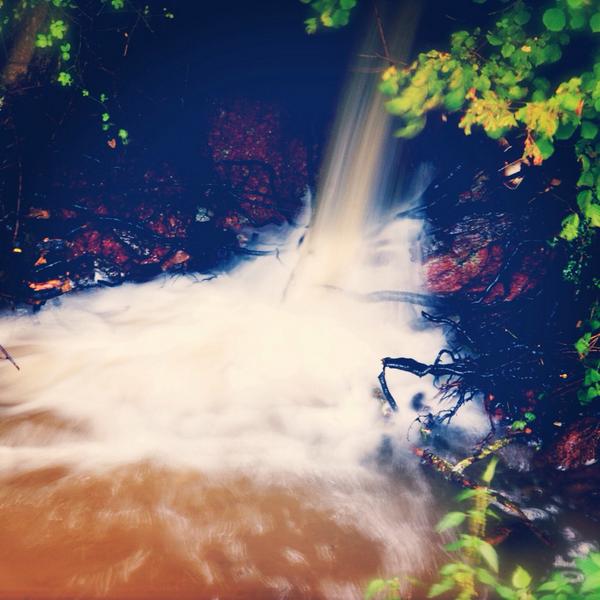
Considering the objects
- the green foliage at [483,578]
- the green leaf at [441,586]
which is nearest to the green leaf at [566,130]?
the green foliage at [483,578]

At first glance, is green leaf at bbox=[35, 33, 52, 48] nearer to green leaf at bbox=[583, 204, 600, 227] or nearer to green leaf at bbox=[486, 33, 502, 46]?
green leaf at bbox=[486, 33, 502, 46]

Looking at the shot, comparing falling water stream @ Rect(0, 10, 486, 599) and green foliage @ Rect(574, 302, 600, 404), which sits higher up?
green foliage @ Rect(574, 302, 600, 404)

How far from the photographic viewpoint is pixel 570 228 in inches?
136

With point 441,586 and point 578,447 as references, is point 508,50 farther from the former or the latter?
point 578,447

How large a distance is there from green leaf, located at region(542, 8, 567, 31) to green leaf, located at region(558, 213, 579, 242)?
1497 millimetres

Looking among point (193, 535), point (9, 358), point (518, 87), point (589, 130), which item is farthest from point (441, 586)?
point (9, 358)

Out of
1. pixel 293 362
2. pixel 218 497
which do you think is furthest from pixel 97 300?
pixel 218 497

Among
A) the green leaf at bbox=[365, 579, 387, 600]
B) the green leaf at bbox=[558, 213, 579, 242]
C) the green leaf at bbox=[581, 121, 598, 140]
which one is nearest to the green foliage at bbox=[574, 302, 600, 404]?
the green leaf at bbox=[558, 213, 579, 242]

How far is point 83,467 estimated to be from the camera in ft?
10.4

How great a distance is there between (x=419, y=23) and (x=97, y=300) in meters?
4.53

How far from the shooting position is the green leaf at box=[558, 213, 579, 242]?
340 centimetres

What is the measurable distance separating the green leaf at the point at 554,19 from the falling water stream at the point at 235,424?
1.95 m

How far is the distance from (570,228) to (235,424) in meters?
3.50

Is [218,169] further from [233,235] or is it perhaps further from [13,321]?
[13,321]
